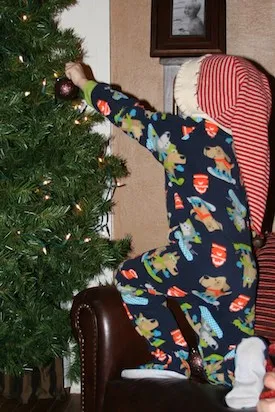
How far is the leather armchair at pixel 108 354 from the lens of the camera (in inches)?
71.5

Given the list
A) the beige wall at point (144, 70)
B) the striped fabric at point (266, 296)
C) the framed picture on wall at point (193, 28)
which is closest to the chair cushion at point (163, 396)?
the striped fabric at point (266, 296)

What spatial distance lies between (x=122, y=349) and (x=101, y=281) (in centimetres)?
81

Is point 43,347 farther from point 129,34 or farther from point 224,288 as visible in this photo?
point 129,34

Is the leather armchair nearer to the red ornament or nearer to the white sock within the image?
the white sock

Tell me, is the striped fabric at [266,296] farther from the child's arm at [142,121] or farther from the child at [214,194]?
the child's arm at [142,121]

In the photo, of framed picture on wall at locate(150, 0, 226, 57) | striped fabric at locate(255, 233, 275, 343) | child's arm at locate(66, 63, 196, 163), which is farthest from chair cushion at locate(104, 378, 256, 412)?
framed picture on wall at locate(150, 0, 226, 57)

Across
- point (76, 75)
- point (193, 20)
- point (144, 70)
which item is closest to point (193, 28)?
point (193, 20)

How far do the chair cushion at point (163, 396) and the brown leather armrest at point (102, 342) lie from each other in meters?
0.05

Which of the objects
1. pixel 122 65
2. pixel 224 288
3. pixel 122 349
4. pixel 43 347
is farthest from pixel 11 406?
pixel 122 65

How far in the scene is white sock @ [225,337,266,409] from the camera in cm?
167

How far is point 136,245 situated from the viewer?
113 inches

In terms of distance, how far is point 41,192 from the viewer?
7.03ft

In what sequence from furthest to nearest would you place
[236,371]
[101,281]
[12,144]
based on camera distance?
[101,281]
[12,144]
[236,371]

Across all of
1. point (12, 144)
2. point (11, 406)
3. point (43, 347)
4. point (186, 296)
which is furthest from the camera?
point (11, 406)
